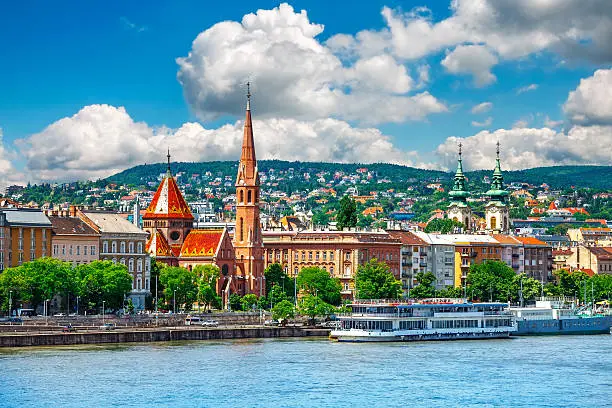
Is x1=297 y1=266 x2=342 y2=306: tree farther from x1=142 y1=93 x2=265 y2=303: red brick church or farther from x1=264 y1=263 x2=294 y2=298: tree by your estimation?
x1=142 y1=93 x2=265 y2=303: red brick church

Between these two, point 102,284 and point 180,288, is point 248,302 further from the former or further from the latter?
point 102,284

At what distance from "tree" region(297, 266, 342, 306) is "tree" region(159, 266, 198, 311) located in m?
15.3

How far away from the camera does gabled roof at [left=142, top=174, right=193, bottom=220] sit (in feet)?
484

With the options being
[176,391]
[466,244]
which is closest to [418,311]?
[176,391]

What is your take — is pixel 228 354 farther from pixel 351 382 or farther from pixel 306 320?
pixel 306 320

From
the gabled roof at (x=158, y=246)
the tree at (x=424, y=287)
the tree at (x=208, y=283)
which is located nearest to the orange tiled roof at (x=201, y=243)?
the gabled roof at (x=158, y=246)

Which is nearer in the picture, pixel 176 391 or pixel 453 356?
pixel 176 391

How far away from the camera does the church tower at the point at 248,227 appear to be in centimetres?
14338

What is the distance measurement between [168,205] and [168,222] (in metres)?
2.12

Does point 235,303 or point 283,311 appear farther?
point 235,303

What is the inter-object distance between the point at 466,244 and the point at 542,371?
96.9m

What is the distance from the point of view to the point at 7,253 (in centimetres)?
11619

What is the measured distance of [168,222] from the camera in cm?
14688

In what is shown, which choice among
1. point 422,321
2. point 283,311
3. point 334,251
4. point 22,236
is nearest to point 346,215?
point 334,251
